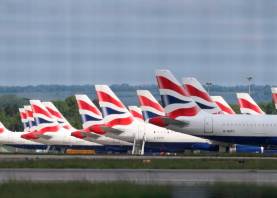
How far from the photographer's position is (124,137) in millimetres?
105438

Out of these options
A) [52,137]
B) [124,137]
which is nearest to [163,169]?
[124,137]

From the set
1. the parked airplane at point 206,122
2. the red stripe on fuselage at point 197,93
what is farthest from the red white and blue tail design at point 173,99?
the red stripe on fuselage at point 197,93

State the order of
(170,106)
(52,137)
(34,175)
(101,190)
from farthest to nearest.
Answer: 1. (52,137)
2. (170,106)
3. (34,175)
4. (101,190)

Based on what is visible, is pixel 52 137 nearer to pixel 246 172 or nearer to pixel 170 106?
pixel 170 106

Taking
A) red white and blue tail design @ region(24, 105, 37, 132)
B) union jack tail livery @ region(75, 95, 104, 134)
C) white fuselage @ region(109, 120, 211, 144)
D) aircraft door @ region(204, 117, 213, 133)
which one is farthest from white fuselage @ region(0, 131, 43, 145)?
aircraft door @ region(204, 117, 213, 133)

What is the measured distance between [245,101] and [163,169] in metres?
56.8

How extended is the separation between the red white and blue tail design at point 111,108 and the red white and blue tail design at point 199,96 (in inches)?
496

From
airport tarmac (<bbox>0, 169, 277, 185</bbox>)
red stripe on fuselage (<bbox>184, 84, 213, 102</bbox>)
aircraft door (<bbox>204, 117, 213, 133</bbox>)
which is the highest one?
red stripe on fuselage (<bbox>184, 84, 213, 102</bbox>)

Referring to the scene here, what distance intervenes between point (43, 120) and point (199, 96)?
3968 centimetres

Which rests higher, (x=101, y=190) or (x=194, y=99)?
(x=194, y=99)

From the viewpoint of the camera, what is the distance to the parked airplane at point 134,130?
104562mm

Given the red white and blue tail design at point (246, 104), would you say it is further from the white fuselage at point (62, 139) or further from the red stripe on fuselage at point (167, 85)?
the red stripe on fuselage at point (167, 85)

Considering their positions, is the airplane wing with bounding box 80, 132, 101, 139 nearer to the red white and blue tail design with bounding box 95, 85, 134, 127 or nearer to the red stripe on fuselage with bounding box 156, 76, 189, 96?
the red white and blue tail design with bounding box 95, 85, 134, 127

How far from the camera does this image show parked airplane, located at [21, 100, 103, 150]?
124169 mm
